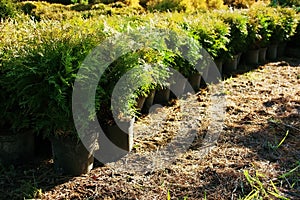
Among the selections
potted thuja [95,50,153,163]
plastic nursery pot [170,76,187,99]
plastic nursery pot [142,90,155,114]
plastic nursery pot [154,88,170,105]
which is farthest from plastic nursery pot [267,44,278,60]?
potted thuja [95,50,153,163]

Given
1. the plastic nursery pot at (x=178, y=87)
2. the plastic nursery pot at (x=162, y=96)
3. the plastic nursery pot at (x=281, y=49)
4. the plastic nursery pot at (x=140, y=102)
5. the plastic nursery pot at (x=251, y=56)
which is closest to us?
the plastic nursery pot at (x=140, y=102)

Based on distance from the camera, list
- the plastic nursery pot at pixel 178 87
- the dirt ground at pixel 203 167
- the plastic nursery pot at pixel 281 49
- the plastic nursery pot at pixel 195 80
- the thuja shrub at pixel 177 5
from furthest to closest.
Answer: the thuja shrub at pixel 177 5 → the plastic nursery pot at pixel 281 49 → the plastic nursery pot at pixel 195 80 → the plastic nursery pot at pixel 178 87 → the dirt ground at pixel 203 167

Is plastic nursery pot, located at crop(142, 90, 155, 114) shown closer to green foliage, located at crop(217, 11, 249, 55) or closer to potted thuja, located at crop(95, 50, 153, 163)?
potted thuja, located at crop(95, 50, 153, 163)

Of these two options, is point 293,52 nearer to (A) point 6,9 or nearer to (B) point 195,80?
(B) point 195,80

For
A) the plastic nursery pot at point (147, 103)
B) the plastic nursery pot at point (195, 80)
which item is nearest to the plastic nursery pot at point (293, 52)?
the plastic nursery pot at point (195, 80)

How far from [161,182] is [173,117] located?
1.38 meters

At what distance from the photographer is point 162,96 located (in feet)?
15.2

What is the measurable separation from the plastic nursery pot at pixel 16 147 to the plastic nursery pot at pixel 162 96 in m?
1.82

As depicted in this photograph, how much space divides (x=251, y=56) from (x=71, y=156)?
185 inches

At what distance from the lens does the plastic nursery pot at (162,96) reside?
4590mm

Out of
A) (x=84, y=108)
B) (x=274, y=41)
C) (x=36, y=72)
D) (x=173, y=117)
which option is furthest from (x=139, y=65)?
(x=274, y=41)

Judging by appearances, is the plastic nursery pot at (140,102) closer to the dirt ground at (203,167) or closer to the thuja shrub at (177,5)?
the dirt ground at (203,167)

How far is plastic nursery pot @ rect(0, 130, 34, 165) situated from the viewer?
3.01 meters

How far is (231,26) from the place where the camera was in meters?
5.70
